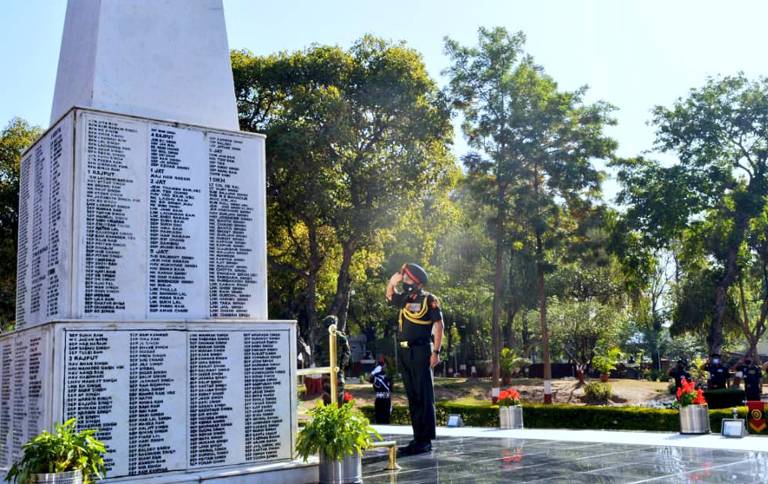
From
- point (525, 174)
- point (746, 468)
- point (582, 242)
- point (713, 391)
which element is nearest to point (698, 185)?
point (582, 242)

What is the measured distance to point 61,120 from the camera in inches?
353

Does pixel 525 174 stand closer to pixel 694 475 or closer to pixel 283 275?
pixel 283 275

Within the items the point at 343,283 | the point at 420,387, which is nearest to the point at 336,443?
the point at 420,387

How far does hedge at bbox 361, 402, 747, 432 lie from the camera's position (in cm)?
1756

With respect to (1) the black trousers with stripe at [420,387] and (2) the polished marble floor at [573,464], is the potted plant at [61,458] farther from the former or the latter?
(1) the black trousers with stripe at [420,387]

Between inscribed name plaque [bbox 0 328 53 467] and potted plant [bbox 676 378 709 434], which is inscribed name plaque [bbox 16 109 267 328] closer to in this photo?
inscribed name plaque [bbox 0 328 53 467]

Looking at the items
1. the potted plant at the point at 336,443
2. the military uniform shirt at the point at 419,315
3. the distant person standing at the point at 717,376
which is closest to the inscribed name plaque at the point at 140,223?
the potted plant at the point at 336,443

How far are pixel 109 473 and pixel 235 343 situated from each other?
1.94 meters

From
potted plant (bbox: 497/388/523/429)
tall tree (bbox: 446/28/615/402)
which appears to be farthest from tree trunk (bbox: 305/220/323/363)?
potted plant (bbox: 497/388/523/429)

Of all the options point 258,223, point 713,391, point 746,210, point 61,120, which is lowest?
point 713,391

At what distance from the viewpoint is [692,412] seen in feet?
46.6

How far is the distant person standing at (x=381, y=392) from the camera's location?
19312 millimetres

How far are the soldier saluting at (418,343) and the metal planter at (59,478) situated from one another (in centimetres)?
546

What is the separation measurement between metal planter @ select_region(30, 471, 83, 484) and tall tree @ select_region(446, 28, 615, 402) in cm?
2378
